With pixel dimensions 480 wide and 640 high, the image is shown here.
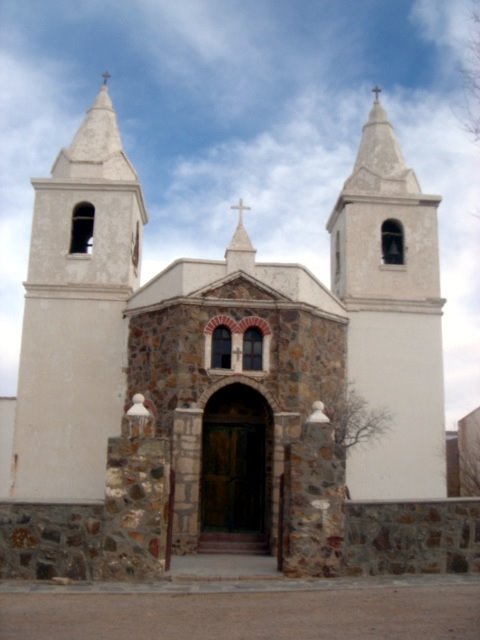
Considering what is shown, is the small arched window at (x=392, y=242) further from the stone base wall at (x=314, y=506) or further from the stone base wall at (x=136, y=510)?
the stone base wall at (x=136, y=510)

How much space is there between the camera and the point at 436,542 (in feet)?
37.4

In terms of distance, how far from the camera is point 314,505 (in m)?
11.4

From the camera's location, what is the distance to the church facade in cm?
1616

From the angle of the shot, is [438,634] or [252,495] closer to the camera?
[438,634]

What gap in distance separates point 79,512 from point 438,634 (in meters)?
5.58

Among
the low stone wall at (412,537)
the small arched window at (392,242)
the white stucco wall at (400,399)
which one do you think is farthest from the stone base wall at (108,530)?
the small arched window at (392,242)

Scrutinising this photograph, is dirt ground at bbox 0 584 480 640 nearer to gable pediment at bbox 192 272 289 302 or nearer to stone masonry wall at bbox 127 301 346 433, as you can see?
stone masonry wall at bbox 127 301 346 433

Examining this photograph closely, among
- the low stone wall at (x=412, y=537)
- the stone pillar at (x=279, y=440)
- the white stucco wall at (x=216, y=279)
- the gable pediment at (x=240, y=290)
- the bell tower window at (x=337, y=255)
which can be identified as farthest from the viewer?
the bell tower window at (x=337, y=255)

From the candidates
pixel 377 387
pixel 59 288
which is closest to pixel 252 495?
pixel 377 387

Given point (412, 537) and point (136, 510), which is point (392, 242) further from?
point (136, 510)

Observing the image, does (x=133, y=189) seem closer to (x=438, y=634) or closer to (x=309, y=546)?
(x=309, y=546)

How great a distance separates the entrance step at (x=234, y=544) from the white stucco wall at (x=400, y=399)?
2.99 metres

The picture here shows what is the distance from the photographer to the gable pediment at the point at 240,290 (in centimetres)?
1650

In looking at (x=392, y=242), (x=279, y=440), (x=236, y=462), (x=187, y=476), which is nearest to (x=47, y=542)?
(x=187, y=476)
